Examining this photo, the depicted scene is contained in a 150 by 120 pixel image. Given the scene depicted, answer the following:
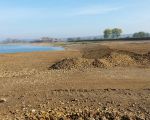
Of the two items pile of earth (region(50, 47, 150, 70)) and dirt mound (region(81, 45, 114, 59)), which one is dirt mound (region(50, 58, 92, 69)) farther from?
dirt mound (region(81, 45, 114, 59))

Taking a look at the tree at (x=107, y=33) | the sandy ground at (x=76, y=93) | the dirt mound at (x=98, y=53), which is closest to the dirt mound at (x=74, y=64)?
the sandy ground at (x=76, y=93)

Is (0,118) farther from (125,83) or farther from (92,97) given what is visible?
(125,83)

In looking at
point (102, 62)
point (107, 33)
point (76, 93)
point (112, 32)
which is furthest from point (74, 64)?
point (112, 32)

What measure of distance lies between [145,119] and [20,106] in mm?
4362

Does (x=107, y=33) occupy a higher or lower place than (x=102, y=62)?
lower

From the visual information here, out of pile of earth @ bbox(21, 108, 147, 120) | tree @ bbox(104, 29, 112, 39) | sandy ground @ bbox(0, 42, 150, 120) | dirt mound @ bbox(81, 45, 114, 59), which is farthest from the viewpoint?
tree @ bbox(104, 29, 112, 39)

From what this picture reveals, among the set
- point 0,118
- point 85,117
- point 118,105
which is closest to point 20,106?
point 0,118

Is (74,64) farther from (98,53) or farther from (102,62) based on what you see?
(98,53)

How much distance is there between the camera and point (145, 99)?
13.9 meters

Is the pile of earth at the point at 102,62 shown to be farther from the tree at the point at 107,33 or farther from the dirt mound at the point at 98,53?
the tree at the point at 107,33

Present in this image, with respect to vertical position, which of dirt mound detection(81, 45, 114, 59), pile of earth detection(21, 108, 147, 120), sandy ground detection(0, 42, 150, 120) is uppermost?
sandy ground detection(0, 42, 150, 120)

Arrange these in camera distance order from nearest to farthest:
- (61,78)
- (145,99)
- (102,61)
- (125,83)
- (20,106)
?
(20,106) → (145,99) → (125,83) → (61,78) → (102,61)

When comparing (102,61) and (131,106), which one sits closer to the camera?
(131,106)

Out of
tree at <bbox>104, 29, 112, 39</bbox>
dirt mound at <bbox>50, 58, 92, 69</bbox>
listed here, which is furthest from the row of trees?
dirt mound at <bbox>50, 58, 92, 69</bbox>
